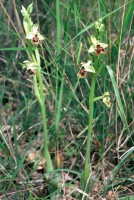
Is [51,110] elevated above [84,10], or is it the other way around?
[84,10]

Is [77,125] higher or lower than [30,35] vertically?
lower

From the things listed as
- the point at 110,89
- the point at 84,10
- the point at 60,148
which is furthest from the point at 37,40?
the point at 84,10

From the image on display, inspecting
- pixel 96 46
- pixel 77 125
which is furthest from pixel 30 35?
pixel 77 125

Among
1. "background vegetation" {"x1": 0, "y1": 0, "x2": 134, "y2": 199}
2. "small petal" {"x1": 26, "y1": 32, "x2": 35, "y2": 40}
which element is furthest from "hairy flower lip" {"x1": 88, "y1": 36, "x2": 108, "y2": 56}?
"small petal" {"x1": 26, "y1": 32, "x2": 35, "y2": 40}

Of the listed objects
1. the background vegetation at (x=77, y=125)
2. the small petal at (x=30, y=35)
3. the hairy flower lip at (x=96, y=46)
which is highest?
the small petal at (x=30, y=35)

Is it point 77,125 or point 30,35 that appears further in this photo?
point 77,125

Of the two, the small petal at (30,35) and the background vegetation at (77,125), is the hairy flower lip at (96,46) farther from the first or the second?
the small petal at (30,35)

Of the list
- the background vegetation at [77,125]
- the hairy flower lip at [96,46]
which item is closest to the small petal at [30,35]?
the background vegetation at [77,125]

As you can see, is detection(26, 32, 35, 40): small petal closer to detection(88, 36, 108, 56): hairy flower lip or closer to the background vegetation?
the background vegetation

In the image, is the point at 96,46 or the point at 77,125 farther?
the point at 77,125

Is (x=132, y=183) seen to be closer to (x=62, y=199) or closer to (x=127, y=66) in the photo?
(x=62, y=199)

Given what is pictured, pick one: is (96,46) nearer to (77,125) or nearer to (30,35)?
(30,35)
